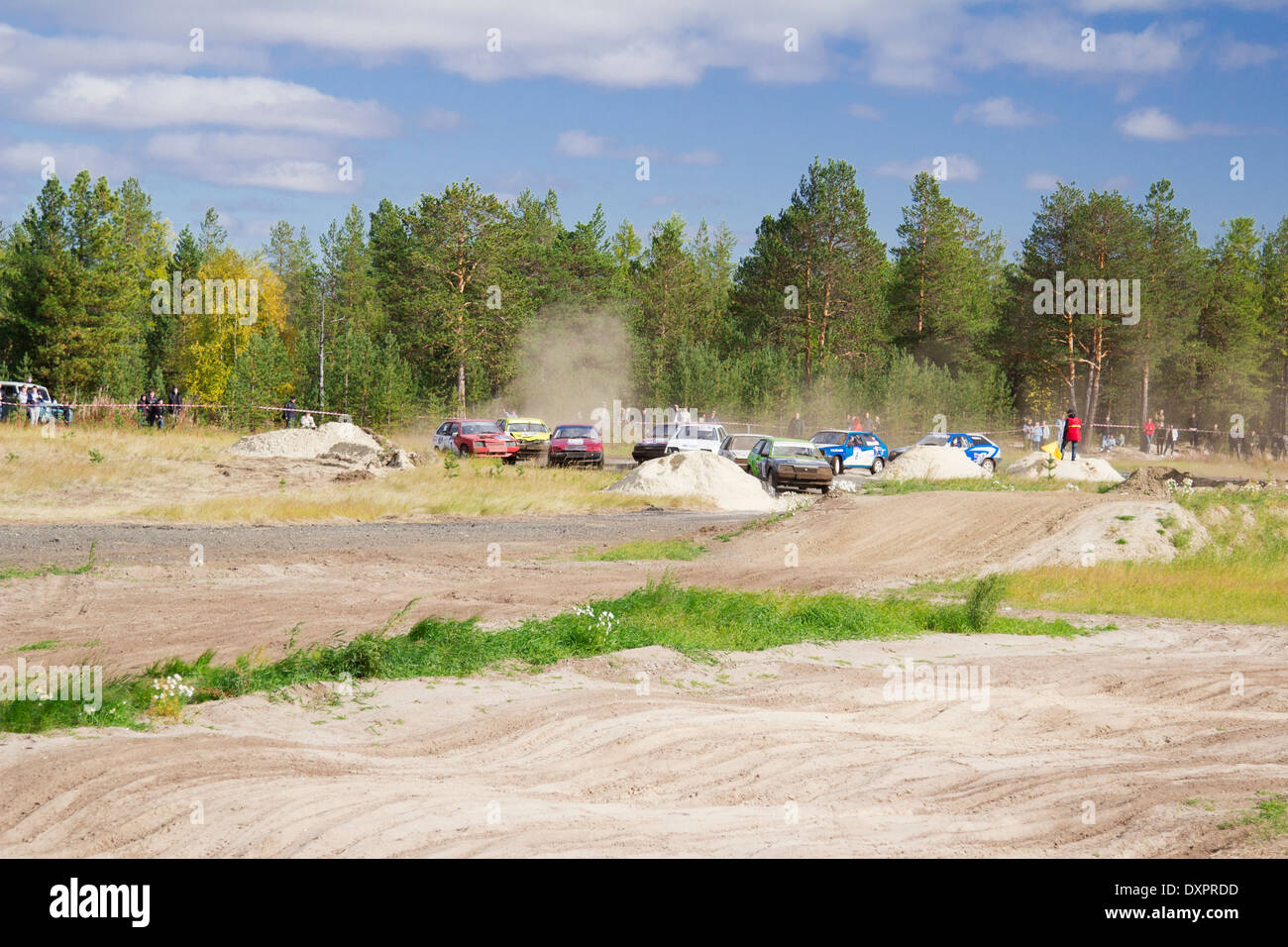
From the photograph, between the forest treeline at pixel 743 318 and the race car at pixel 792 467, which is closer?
the race car at pixel 792 467

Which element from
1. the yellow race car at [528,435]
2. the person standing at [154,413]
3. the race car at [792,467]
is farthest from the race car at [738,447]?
the person standing at [154,413]

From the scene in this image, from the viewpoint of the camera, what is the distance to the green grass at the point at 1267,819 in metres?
7.27

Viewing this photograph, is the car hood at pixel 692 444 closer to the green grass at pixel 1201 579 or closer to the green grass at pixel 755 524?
the green grass at pixel 755 524

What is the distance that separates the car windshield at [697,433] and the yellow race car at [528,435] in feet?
17.1

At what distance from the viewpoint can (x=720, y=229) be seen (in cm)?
11494

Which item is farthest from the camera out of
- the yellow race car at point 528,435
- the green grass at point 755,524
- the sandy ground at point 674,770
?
the yellow race car at point 528,435

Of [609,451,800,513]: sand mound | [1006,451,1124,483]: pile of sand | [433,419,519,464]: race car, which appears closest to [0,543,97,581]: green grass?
[609,451,800,513]: sand mound

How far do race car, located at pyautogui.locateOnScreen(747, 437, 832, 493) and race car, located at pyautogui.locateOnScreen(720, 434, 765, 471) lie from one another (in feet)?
10.4

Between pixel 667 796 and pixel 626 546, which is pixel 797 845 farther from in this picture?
pixel 626 546

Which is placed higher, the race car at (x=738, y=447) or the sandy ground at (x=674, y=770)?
the race car at (x=738, y=447)

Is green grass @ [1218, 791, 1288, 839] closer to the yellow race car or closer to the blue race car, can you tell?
the blue race car

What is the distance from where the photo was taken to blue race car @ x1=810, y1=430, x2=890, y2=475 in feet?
139

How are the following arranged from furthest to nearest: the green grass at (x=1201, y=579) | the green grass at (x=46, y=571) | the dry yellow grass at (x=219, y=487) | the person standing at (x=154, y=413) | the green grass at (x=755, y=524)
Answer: the person standing at (x=154, y=413) < the dry yellow grass at (x=219, y=487) < the green grass at (x=755, y=524) < the green grass at (x=1201, y=579) < the green grass at (x=46, y=571)

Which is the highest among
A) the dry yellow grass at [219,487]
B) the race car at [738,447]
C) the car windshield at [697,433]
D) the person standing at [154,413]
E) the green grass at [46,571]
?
the person standing at [154,413]
